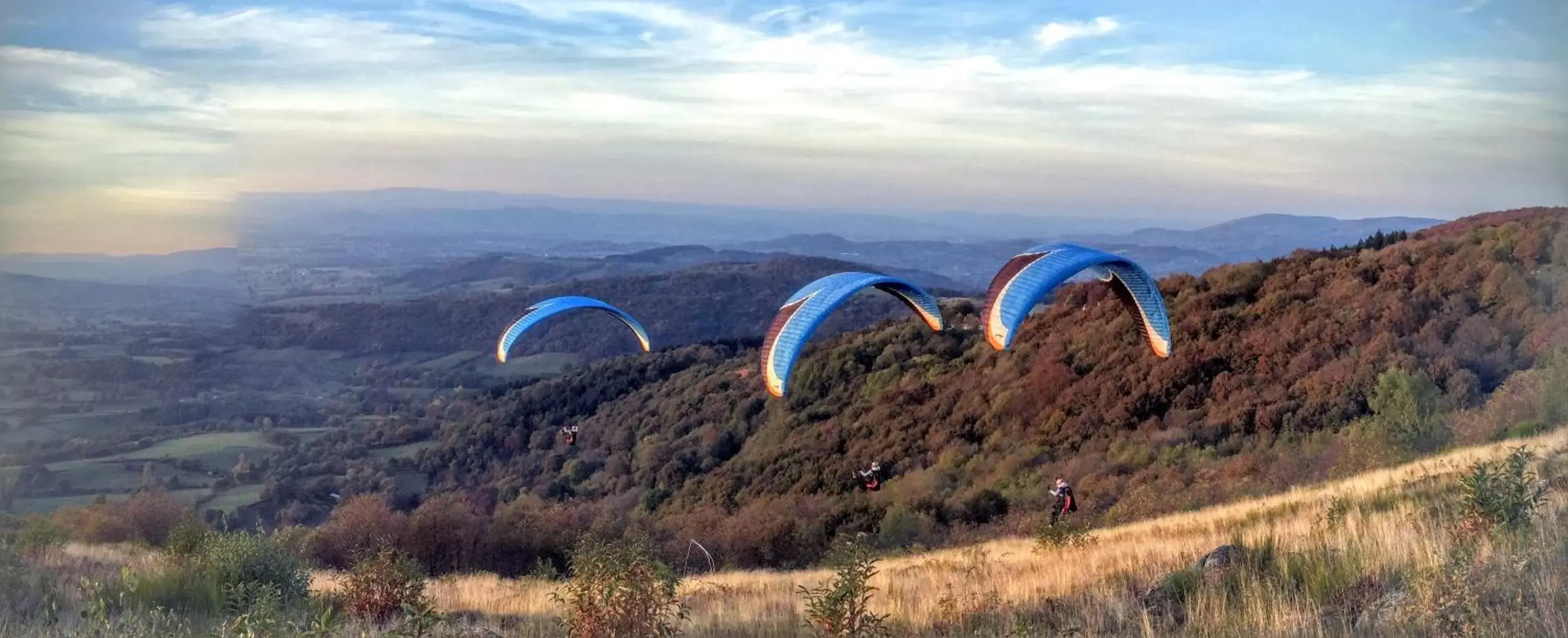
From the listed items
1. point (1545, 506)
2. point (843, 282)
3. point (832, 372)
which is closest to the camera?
point (1545, 506)

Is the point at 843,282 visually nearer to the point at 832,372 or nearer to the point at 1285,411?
the point at 1285,411

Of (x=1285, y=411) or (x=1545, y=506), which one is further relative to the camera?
(x=1285, y=411)

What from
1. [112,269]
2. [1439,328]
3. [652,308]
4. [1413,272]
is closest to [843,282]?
[1439,328]

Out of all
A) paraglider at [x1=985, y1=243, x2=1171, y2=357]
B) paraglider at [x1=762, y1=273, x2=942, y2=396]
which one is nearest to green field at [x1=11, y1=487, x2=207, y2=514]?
paraglider at [x1=762, y1=273, x2=942, y2=396]

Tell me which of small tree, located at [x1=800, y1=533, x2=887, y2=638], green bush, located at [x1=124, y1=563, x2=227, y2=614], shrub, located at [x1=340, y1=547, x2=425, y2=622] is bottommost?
green bush, located at [x1=124, y1=563, x2=227, y2=614]

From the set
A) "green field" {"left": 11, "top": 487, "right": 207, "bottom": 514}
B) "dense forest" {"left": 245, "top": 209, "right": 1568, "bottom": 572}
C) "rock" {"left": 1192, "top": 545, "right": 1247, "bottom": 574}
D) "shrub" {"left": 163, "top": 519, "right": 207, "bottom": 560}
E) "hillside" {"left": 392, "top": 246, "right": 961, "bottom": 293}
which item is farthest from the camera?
"hillside" {"left": 392, "top": 246, "right": 961, "bottom": 293}

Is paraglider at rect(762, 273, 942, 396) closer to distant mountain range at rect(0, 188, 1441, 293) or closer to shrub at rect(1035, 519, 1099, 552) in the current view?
shrub at rect(1035, 519, 1099, 552)

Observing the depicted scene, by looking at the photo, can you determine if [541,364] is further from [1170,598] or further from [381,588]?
[1170,598]
